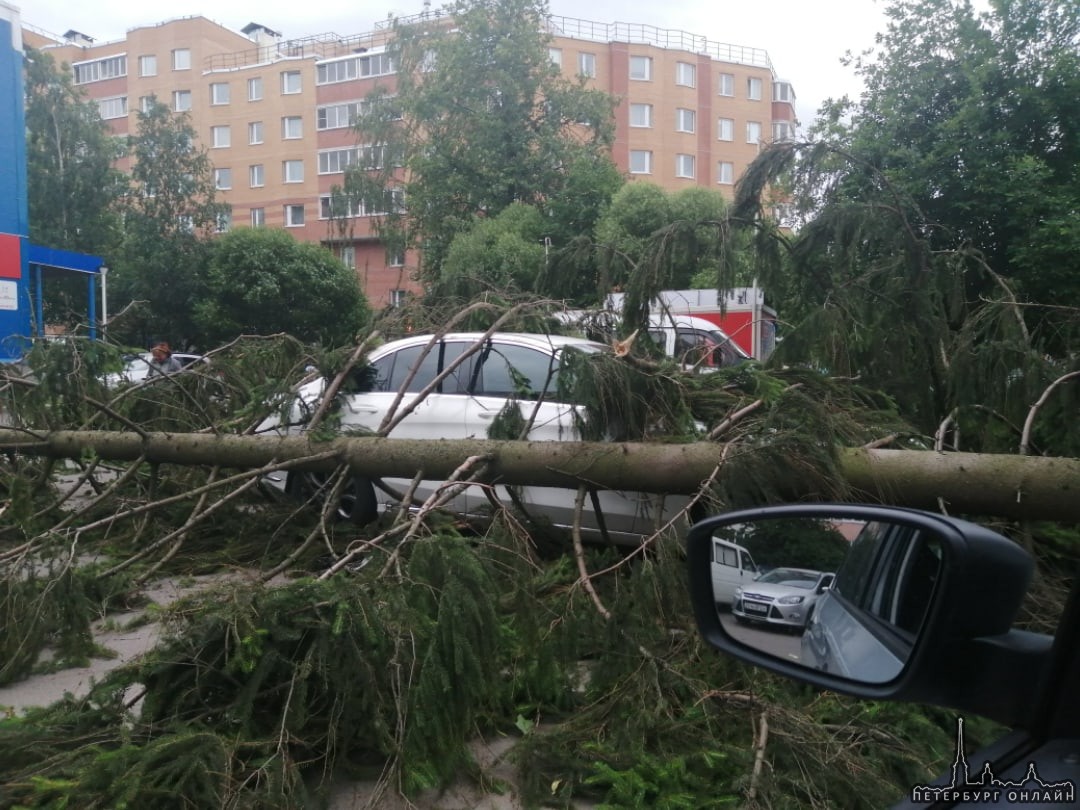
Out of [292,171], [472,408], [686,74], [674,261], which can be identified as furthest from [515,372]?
[686,74]

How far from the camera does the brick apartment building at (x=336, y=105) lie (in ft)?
145

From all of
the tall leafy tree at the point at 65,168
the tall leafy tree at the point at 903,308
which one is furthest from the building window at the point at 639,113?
the tall leafy tree at the point at 903,308

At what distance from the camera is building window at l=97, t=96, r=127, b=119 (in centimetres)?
5153

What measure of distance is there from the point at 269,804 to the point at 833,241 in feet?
14.6

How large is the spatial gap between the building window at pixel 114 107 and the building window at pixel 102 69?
126 centimetres

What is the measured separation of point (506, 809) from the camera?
3076mm

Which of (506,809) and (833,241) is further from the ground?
(833,241)

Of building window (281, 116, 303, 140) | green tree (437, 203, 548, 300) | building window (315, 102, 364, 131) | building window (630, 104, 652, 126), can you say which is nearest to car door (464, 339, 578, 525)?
green tree (437, 203, 548, 300)

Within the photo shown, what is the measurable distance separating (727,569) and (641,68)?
46.0 m

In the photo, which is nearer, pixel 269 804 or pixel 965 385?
pixel 269 804

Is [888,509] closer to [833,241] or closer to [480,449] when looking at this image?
[480,449]

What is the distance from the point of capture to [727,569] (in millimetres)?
2061

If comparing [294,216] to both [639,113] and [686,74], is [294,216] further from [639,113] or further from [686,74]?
[686,74]

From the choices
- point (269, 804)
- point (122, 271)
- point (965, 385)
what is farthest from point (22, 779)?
point (122, 271)
